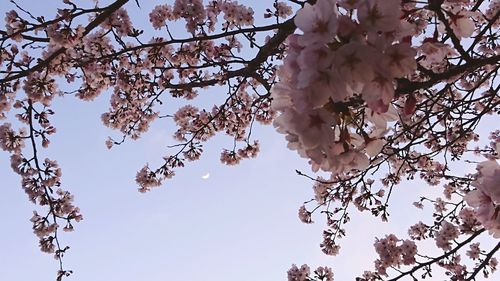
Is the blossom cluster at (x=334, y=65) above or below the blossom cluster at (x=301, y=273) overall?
below

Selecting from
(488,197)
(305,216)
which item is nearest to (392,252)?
(305,216)

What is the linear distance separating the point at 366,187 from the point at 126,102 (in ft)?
12.9

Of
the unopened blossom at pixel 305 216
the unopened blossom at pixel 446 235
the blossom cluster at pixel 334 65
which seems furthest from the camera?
the unopened blossom at pixel 305 216

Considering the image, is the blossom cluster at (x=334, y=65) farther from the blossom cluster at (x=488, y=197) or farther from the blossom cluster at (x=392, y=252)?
the blossom cluster at (x=392, y=252)

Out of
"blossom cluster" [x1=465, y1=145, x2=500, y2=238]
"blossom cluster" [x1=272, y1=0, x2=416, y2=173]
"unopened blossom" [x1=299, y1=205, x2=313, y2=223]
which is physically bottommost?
"blossom cluster" [x1=465, y1=145, x2=500, y2=238]

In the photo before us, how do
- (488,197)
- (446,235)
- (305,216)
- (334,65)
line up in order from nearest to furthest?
(334,65)
(488,197)
(446,235)
(305,216)

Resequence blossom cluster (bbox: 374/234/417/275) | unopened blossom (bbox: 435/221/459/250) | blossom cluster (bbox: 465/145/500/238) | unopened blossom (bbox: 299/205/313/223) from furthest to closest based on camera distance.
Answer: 1. unopened blossom (bbox: 299/205/313/223)
2. blossom cluster (bbox: 374/234/417/275)
3. unopened blossom (bbox: 435/221/459/250)
4. blossom cluster (bbox: 465/145/500/238)

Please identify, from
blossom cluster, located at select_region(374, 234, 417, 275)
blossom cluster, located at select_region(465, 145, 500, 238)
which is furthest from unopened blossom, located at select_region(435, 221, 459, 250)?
blossom cluster, located at select_region(465, 145, 500, 238)

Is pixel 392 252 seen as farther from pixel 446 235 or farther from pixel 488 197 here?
pixel 488 197

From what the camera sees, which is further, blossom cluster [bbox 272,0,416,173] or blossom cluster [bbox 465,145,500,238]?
blossom cluster [bbox 465,145,500,238]

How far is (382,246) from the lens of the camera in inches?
292

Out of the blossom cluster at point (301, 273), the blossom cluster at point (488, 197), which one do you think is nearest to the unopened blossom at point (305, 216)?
the blossom cluster at point (301, 273)

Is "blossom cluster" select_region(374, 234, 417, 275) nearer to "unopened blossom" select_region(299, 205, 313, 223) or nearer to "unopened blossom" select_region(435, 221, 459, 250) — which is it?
"unopened blossom" select_region(435, 221, 459, 250)

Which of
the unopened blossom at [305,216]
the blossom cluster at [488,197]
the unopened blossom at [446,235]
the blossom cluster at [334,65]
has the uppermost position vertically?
the unopened blossom at [305,216]
